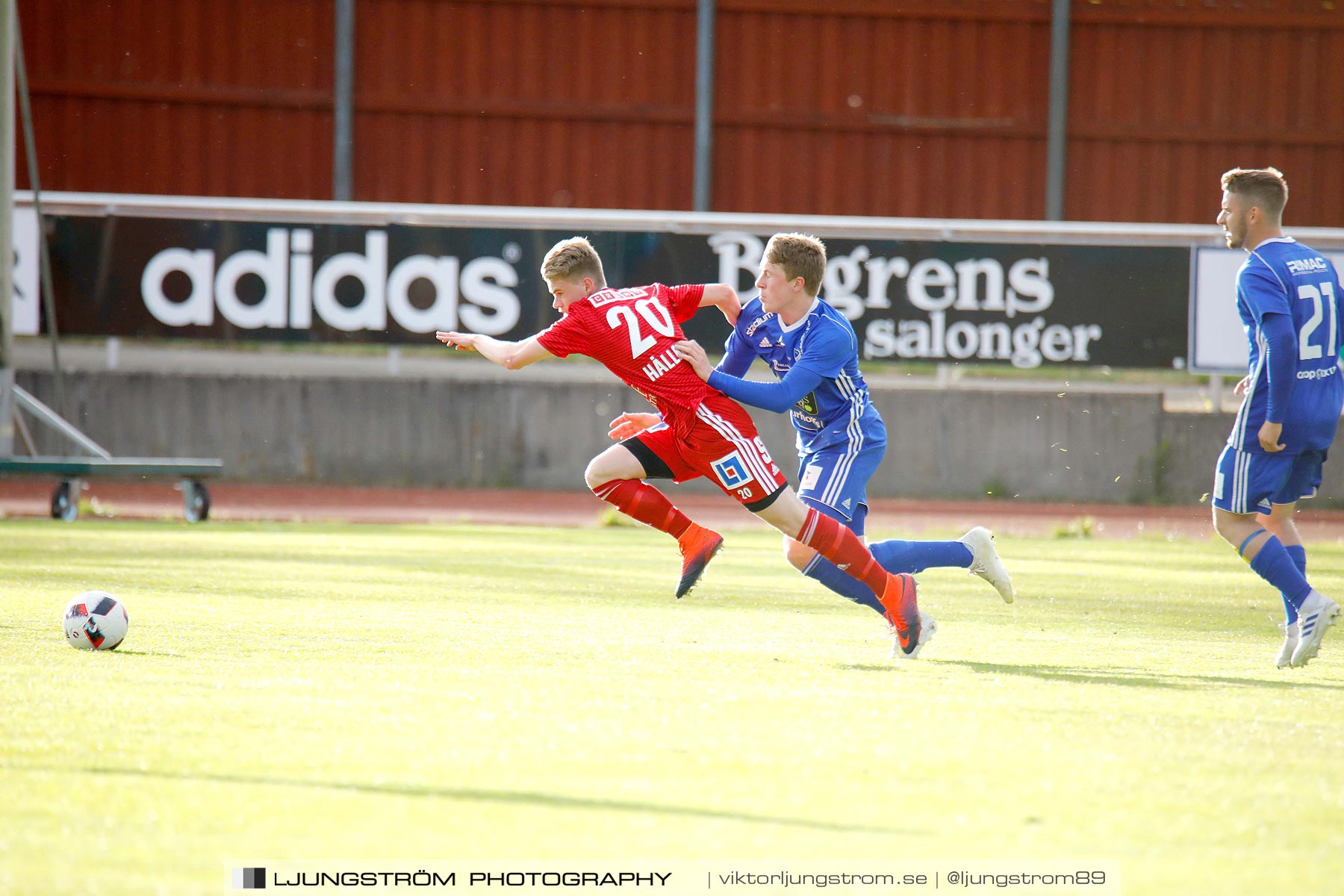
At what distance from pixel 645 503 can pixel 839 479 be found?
0.83 m

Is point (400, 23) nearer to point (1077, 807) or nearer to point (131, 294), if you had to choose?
point (131, 294)

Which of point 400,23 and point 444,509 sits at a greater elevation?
point 400,23

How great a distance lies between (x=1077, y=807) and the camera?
338 centimetres

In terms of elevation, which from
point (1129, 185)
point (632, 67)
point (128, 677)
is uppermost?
point (632, 67)

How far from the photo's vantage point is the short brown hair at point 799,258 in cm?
600

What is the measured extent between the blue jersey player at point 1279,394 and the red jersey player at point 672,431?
128cm

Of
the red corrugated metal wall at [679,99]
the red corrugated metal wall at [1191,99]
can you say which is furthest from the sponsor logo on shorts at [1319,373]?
the red corrugated metal wall at [1191,99]

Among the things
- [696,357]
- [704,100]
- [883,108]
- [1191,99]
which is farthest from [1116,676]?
[1191,99]

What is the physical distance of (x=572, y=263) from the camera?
6.27m

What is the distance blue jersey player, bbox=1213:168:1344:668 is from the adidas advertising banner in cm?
1019

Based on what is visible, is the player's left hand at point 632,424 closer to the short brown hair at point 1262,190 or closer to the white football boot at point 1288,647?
the short brown hair at point 1262,190

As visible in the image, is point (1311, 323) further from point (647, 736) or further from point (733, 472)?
point (647, 736)

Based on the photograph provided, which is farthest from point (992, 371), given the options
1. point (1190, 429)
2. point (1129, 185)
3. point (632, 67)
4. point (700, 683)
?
point (700, 683)

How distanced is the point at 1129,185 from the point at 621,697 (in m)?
21.8
